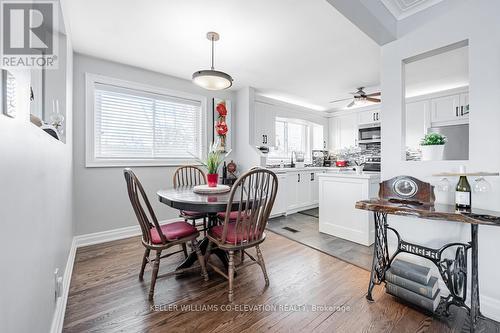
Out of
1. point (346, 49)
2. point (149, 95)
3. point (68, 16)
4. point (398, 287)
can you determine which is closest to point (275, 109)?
point (346, 49)

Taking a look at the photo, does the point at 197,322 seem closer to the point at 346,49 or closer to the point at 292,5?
the point at 292,5

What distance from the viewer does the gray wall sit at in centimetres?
270

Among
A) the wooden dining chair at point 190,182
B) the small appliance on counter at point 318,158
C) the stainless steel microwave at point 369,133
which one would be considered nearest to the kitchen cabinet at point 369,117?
the stainless steel microwave at point 369,133

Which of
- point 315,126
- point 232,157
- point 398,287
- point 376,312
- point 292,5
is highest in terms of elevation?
point 292,5

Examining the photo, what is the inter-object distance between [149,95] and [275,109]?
95.4 inches

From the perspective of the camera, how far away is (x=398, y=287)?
63.1 inches

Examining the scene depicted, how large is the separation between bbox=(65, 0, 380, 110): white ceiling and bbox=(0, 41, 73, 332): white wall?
Result: 4.60ft

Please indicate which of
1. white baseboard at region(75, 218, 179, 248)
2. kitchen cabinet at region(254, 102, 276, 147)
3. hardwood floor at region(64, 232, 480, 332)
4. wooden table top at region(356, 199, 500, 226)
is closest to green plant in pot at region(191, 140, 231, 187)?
hardwood floor at region(64, 232, 480, 332)

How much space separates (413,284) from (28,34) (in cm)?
286

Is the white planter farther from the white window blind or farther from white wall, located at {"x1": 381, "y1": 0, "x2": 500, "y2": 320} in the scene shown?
the white window blind

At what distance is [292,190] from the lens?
423 centimetres

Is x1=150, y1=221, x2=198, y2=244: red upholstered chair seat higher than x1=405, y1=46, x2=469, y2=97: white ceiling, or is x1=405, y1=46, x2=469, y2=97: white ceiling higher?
x1=405, y1=46, x2=469, y2=97: white ceiling

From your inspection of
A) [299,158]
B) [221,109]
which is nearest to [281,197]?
[299,158]

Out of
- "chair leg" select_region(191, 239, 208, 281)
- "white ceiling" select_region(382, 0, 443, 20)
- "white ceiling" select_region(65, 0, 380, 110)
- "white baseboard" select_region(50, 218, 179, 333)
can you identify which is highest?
"white ceiling" select_region(65, 0, 380, 110)
